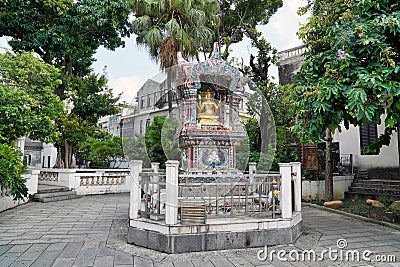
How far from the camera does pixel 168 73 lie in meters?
9.02

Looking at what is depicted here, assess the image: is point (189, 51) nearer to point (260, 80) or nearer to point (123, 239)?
point (260, 80)

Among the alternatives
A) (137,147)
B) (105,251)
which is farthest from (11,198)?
(105,251)

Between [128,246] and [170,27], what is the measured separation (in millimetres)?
7247

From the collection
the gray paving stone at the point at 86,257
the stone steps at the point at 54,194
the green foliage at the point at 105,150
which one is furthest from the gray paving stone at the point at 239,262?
the green foliage at the point at 105,150

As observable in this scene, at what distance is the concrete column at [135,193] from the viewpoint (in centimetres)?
536

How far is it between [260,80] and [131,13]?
6.02m

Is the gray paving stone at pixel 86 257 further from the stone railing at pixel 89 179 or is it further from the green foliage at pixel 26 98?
the stone railing at pixel 89 179

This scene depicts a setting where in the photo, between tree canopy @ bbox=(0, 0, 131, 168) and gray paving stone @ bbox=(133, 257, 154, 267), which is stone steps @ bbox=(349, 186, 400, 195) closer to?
gray paving stone @ bbox=(133, 257, 154, 267)

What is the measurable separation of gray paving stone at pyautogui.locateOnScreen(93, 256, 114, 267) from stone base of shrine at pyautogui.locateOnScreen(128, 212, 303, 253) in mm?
696

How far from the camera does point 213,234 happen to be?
4.88m

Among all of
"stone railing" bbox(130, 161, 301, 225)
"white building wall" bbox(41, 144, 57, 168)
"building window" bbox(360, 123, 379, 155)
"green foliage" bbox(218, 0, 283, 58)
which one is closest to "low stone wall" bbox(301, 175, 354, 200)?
"building window" bbox(360, 123, 379, 155)

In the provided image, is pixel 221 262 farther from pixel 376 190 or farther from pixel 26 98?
pixel 376 190

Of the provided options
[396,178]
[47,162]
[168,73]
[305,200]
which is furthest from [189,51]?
[47,162]

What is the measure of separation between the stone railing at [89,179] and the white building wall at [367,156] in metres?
9.52
